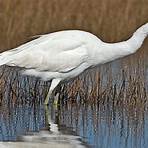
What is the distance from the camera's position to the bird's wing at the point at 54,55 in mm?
8797

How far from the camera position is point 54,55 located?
8.86 meters

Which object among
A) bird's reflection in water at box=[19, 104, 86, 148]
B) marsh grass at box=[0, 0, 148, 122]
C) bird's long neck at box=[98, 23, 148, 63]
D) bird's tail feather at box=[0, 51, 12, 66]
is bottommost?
bird's reflection in water at box=[19, 104, 86, 148]

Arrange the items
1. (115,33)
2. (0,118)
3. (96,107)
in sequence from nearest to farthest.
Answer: (0,118), (96,107), (115,33)

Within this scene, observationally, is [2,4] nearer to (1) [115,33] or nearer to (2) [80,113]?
(1) [115,33]

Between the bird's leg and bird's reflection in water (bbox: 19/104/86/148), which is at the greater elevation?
the bird's leg

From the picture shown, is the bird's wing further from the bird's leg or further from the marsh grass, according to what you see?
the marsh grass

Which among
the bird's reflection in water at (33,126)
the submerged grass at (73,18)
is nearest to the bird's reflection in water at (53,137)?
the bird's reflection in water at (33,126)

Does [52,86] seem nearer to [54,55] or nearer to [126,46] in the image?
[54,55]

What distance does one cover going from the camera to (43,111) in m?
8.99

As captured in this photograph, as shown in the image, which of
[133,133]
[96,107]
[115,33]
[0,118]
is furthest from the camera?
[115,33]

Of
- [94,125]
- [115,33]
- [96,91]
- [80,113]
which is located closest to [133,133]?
[94,125]

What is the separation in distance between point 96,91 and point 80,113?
858 millimetres

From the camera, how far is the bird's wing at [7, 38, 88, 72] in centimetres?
880

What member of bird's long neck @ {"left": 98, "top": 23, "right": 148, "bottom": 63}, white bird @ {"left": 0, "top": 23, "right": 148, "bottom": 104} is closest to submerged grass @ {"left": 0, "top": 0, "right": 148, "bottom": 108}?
bird's long neck @ {"left": 98, "top": 23, "right": 148, "bottom": 63}
